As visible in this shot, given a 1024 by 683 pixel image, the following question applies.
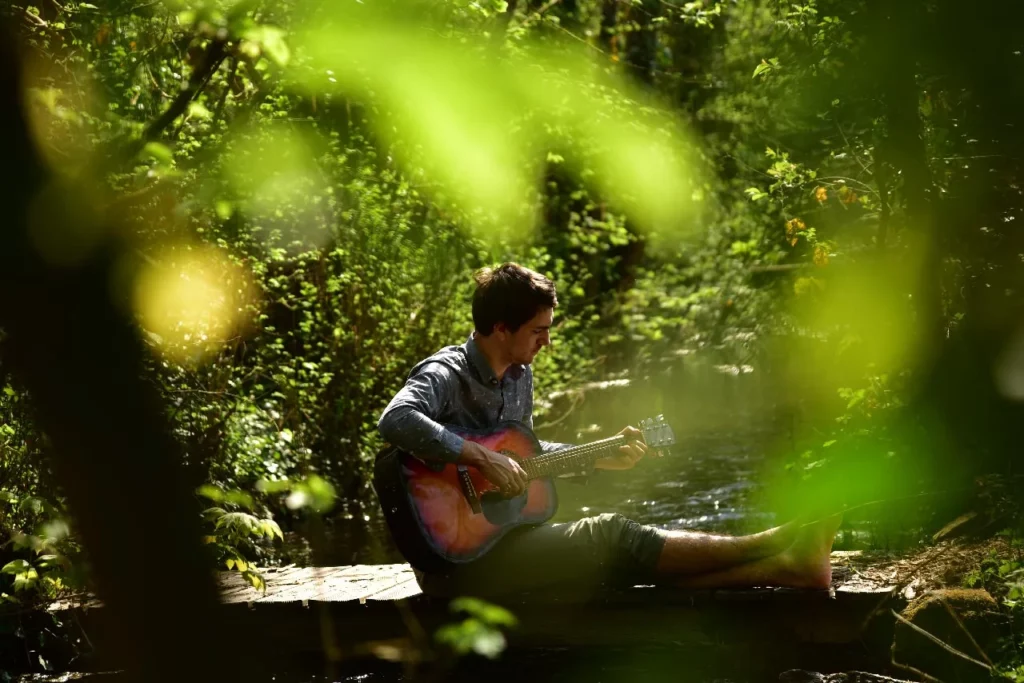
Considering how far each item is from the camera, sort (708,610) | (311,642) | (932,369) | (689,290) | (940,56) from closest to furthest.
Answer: (940,56) → (708,610) → (311,642) → (932,369) → (689,290)

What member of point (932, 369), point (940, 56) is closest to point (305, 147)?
point (932, 369)

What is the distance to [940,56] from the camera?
3109 millimetres

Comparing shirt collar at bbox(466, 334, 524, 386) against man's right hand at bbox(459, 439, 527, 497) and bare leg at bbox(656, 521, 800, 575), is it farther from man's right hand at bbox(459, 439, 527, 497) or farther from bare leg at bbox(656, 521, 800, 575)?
bare leg at bbox(656, 521, 800, 575)

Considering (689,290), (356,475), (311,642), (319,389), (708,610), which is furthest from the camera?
(689,290)

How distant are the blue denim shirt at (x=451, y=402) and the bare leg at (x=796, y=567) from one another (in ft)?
2.70

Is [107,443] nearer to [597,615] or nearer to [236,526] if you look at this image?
[236,526]

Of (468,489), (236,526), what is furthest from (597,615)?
(236,526)

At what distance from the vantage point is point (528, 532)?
14.4ft

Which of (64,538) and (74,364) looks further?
(64,538)

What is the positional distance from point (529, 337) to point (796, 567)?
1285 millimetres

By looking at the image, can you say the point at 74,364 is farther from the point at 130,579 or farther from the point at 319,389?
the point at 319,389

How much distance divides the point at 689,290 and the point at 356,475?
6.60 metres

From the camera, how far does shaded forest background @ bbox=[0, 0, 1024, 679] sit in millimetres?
3047

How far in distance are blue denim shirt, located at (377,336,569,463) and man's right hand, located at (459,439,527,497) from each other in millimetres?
47
